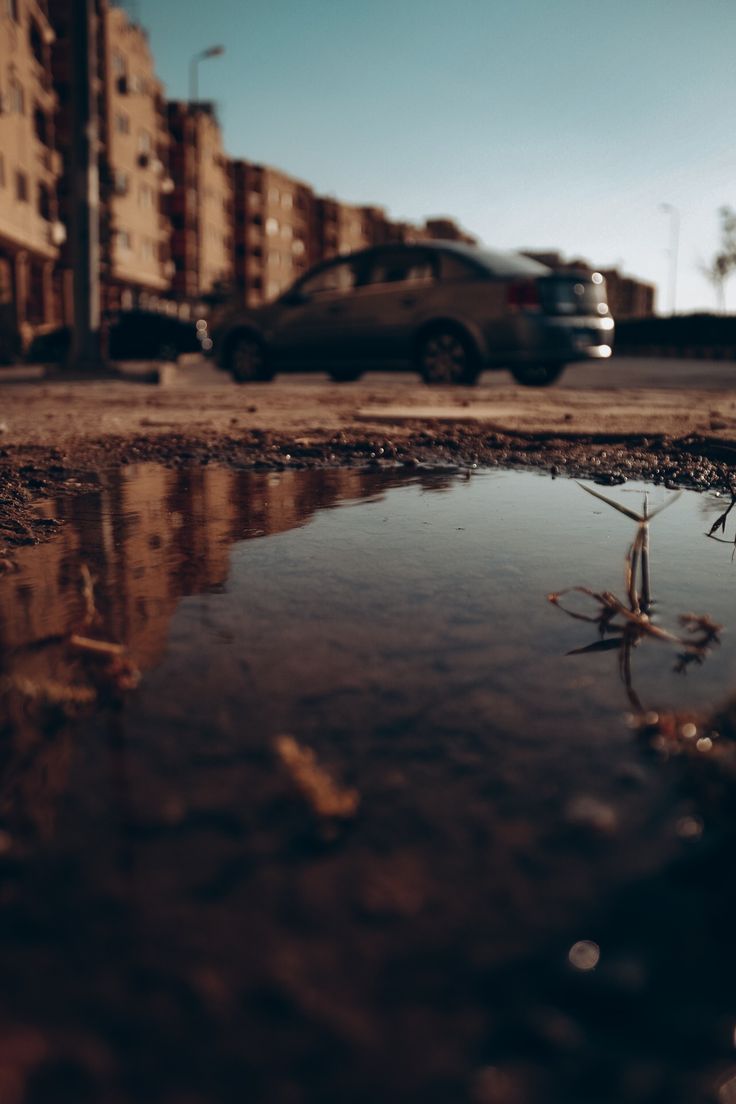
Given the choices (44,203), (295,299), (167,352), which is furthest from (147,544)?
(44,203)

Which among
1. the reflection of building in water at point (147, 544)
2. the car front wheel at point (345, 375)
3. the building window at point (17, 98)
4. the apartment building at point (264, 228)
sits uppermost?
the apartment building at point (264, 228)

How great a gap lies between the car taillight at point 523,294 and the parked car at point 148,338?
15214mm

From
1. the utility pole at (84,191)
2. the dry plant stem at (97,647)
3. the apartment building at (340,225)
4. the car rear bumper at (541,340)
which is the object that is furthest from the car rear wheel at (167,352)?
the apartment building at (340,225)

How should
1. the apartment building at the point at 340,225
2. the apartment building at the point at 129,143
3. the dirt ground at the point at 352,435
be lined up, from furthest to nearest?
1. the apartment building at the point at 340,225
2. the apartment building at the point at 129,143
3. the dirt ground at the point at 352,435

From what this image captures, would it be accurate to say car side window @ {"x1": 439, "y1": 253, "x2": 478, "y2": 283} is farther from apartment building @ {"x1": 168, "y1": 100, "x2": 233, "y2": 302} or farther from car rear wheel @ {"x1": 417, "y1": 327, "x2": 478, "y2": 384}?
apartment building @ {"x1": 168, "y1": 100, "x2": 233, "y2": 302}

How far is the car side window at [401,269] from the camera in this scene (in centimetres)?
1069

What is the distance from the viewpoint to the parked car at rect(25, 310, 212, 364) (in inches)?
933

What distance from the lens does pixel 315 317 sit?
453 inches

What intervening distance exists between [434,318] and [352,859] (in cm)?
974

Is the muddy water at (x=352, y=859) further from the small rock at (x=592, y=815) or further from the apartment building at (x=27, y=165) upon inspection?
the apartment building at (x=27, y=165)

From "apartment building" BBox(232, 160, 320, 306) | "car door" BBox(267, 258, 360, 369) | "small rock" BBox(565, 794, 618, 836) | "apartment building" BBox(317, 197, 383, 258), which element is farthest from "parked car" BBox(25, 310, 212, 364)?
"apartment building" BBox(317, 197, 383, 258)

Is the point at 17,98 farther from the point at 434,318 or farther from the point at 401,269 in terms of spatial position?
the point at 434,318

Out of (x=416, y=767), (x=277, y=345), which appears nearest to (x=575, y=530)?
(x=416, y=767)

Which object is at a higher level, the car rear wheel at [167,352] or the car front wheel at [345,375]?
the car rear wheel at [167,352]
